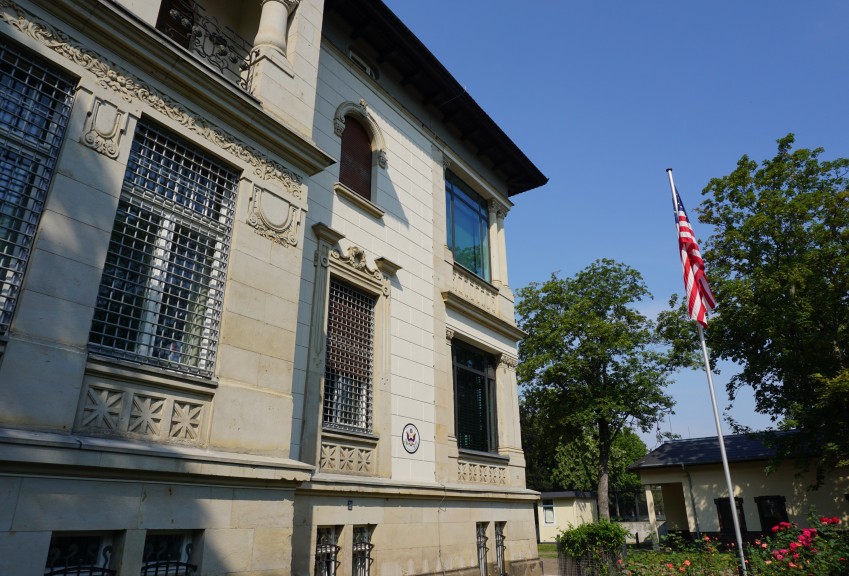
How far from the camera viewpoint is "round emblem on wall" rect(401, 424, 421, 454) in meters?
11.2

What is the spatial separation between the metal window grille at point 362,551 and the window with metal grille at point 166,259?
462 centimetres

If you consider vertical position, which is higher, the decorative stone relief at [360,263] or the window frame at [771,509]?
the decorative stone relief at [360,263]

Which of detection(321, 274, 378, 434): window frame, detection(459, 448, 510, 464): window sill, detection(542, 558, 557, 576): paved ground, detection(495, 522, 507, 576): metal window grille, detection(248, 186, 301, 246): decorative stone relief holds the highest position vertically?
detection(248, 186, 301, 246): decorative stone relief

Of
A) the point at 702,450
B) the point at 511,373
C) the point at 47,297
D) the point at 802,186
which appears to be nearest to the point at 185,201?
the point at 47,297

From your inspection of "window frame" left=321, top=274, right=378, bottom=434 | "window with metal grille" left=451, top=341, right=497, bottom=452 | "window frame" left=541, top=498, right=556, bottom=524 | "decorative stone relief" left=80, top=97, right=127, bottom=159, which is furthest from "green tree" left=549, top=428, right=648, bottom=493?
"decorative stone relief" left=80, top=97, right=127, bottom=159

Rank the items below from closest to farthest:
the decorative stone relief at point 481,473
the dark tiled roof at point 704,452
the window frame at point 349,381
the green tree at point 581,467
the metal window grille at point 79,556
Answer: the metal window grille at point 79,556, the window frame at point 349,381, the decorative stone relief at point 481,473, the dark tiled roof at point 704,452, the green tree at point 581,467

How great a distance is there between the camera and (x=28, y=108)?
5762mm

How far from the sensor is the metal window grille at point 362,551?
9.44m

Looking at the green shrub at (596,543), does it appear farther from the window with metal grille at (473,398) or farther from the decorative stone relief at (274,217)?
the decorative stone relief at (274,217)

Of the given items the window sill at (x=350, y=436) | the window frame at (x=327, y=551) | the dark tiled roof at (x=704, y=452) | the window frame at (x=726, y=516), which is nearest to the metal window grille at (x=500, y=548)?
the window sill at (x=350, y=436)

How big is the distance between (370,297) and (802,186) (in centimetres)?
2100

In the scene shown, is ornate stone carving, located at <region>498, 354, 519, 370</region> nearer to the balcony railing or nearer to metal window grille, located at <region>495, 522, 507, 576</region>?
metal window grille, located at <region>495, 522, 507, 576</region>

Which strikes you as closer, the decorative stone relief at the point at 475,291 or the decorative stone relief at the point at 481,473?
the decorative stone relief at the point at 481,473

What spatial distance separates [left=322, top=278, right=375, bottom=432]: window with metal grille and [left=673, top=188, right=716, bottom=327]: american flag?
6.75 meters
